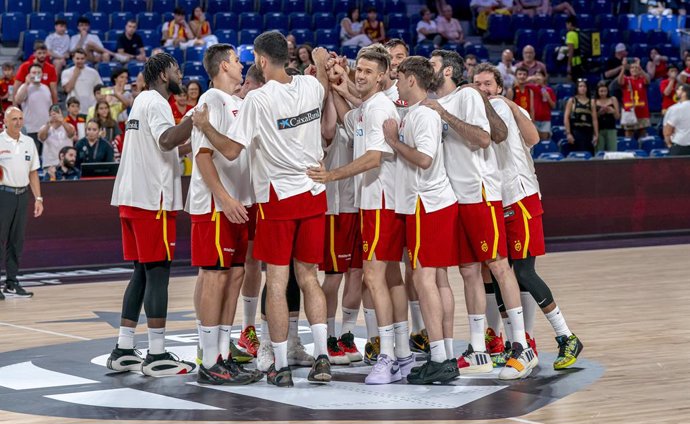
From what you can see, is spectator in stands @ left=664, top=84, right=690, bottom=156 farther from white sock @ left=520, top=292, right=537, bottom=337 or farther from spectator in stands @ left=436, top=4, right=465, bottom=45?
white sock @ left=520, top=292, right=537, bottom=337

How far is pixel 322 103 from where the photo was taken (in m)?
8.09

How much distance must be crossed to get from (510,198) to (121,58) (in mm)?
12129

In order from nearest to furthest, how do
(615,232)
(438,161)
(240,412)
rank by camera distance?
1. (240,412)
2. (438,161)
3. (615,232)

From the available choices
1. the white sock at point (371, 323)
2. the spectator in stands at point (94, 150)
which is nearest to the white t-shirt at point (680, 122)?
the spectator in stands at point (94, 150)

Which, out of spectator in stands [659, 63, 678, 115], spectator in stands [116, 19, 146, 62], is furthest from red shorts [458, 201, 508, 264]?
spectator in stands [659, 63, 678, 115]

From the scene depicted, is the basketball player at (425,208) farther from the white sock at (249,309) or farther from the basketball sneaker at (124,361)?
the basketball sneaker at (124,361)

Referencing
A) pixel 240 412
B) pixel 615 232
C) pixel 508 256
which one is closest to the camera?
pixel 240 412

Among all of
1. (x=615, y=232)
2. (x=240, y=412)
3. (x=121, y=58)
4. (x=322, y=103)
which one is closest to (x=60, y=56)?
(x=121, y=58)

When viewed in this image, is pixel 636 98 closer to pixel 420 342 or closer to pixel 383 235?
pixel 420 342

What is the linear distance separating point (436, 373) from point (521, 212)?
4.35 ft

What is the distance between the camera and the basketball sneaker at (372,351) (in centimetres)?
854

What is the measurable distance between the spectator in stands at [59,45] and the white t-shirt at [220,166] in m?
11.2

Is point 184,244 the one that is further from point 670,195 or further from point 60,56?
point 670,195

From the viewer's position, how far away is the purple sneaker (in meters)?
7.73
